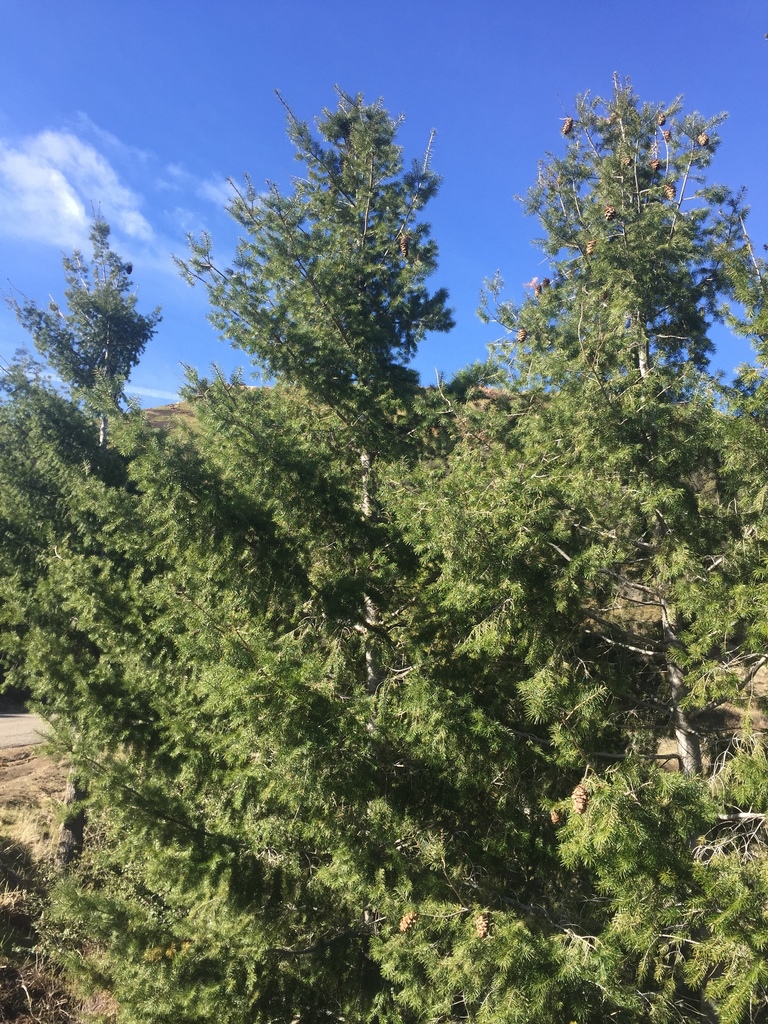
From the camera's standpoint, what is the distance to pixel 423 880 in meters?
4.97

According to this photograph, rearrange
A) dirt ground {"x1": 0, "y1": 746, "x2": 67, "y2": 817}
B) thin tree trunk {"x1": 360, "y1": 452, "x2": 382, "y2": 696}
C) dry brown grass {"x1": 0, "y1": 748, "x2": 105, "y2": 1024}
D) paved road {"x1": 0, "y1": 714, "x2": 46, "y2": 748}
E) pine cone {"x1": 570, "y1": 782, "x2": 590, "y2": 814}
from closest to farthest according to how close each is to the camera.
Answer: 1. pine cone {"x1": 570, "y1": 782, "x2": 590, "y2": 814}
2. thin tree trunk {"x1": 360, "y1": 452, "x2": 382, "y2": 696}
3. dry brown grass {"x1": 0, "y1": 748, "x2": 105, "y2": 1024}
4. dirt ground {"x1": 0, "y1": 746, "x2": 67, "y2": 817}
5. paved road {"x1": 0, "y1": 714, "x2": 46, "y2": 748}

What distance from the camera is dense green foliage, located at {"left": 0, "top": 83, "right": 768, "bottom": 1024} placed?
4398 mm

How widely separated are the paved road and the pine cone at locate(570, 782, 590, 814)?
48.1 ft

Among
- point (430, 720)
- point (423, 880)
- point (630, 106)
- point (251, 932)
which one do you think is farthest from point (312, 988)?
point (630, 106)

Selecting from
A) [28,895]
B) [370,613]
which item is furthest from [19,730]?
[370,613]

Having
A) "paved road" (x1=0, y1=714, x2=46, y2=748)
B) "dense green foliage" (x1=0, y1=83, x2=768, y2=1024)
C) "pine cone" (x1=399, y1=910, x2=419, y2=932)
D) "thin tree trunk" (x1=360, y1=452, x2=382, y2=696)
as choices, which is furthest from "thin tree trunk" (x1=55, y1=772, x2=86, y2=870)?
"pine cone" (x1=399, y1=910, x2=419, y2=932)

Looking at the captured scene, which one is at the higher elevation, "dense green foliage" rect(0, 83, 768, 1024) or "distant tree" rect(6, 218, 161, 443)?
"distant tree" rect(6, 218, 161, 443)

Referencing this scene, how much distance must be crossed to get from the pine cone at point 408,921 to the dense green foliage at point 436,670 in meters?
0.02

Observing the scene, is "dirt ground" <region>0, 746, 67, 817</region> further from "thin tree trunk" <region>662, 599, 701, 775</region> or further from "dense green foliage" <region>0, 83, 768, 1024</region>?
"thin tree trunk" <region>662, 599, 701, 775</region>

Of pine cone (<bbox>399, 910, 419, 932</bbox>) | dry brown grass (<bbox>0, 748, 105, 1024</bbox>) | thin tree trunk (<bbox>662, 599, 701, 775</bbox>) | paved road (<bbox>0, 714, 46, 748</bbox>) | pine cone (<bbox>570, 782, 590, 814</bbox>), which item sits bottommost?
paved road (<bbox>0, 714, 46, 748</bbox>)

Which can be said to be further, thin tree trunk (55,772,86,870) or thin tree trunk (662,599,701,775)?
thin tree trunk (55,772,86,870)

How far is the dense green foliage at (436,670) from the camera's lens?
4.40 m

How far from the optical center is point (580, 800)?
430 centimetres

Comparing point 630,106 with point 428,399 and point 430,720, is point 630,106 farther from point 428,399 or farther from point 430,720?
point 430,720
